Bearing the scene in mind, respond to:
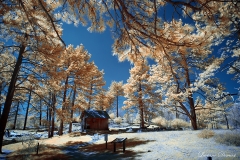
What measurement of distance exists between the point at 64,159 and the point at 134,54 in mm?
7078

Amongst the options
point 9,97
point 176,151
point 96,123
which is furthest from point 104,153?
point 96,123

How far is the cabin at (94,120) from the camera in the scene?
24.0 m

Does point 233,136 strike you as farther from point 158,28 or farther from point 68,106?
point 68,106

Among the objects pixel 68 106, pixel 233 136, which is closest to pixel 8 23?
pixel 68 106

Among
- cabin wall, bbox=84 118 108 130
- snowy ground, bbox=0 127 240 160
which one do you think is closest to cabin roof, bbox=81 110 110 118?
cabin wall, bbox=84 118 108 130

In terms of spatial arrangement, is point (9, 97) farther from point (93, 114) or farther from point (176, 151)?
point (93, 114)

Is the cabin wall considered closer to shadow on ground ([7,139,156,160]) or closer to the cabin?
Result: the cabin

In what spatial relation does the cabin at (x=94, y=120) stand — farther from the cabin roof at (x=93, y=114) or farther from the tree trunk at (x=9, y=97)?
the tree trunk at (x=9, y=97)

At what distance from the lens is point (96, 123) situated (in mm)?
24750

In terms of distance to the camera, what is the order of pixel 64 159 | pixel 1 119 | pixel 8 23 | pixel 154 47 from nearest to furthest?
pixel 154 47 → pixel 8 23 → pixel 64 159 → pixel 1 119

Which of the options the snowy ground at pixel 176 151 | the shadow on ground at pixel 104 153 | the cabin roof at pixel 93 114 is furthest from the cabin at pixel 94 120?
the snowy ground at pixel 176 151

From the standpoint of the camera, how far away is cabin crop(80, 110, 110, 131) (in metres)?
24.0

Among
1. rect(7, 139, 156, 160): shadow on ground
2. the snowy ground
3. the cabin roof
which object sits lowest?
rect(7, 139, 156, 160): shadow on ground

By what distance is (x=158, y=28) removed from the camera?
11.5 ft
